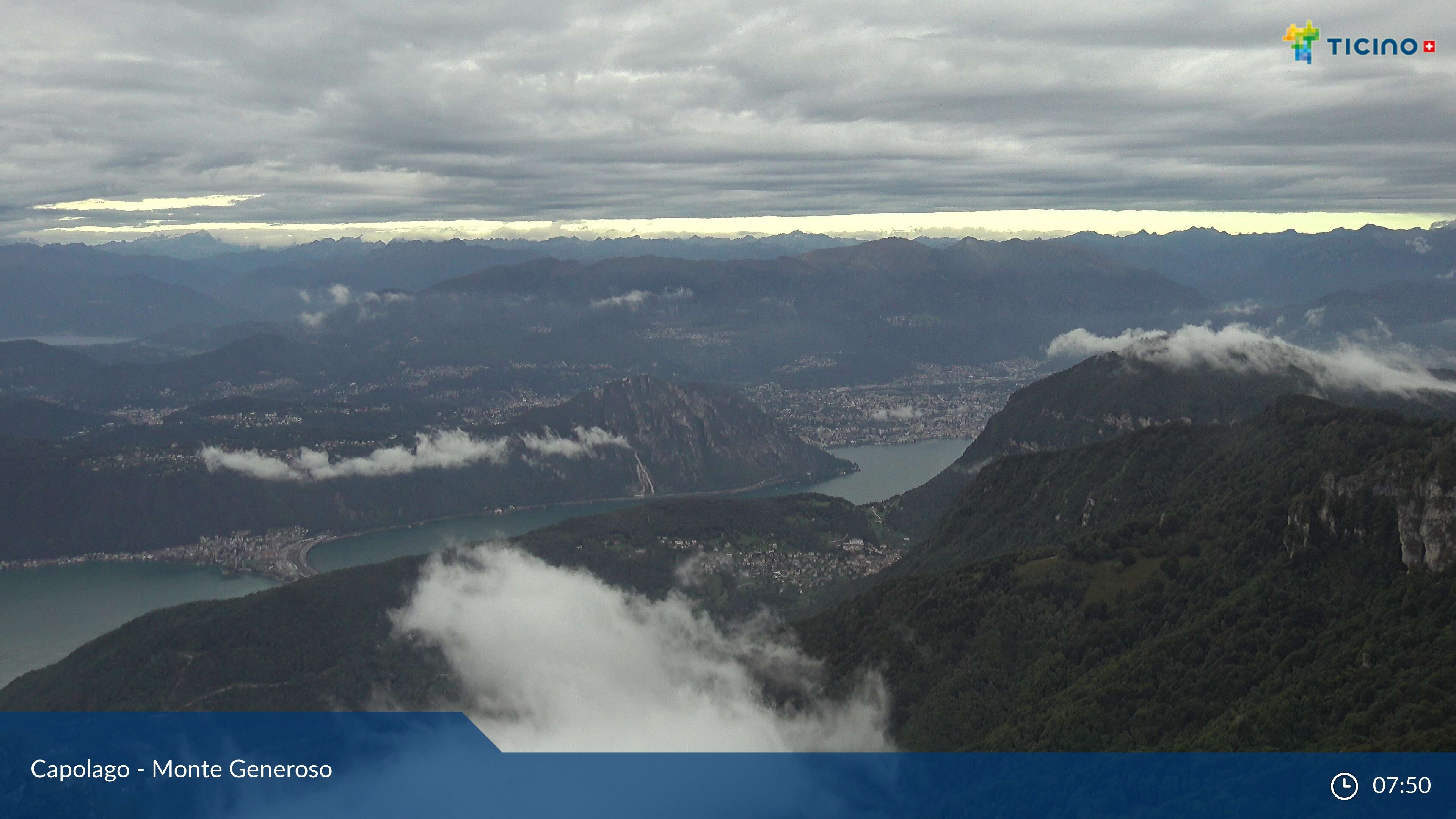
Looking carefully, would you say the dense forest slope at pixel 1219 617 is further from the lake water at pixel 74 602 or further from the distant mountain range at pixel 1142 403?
the lake water at pixel 74 602

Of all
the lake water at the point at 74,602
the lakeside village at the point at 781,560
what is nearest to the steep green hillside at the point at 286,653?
the lakeside village at the point at 781,560

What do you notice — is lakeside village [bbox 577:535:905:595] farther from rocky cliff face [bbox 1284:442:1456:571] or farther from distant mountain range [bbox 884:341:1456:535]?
rocky cliff face [bbox 1284:442:1456:571]

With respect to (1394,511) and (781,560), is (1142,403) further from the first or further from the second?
(1394,511)

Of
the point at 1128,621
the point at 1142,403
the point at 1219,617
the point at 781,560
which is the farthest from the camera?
the point at 1142,403

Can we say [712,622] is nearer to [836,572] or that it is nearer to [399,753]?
[836,572]

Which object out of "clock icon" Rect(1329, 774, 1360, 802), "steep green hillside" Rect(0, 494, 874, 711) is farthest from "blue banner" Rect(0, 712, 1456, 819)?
"steep green hillside" Rect(0, 494, 874, 711)

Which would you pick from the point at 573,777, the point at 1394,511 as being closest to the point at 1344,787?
the point at 1394,511
